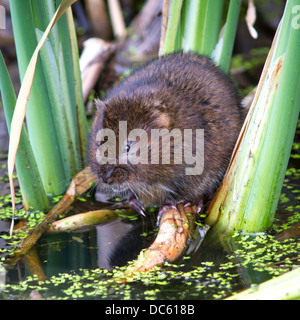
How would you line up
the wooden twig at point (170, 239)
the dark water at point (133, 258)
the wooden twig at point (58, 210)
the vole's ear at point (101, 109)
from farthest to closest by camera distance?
1. the vole's ear at point (101, 109)
2. the wooden twig at point (58, 210)
3. the wooden twig at point (170, 239)
4. the dark water at point (133, 258)

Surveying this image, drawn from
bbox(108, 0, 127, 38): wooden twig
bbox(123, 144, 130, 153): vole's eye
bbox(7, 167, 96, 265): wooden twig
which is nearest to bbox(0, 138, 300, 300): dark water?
bbox(7, 167, 96, 265): wooden twig

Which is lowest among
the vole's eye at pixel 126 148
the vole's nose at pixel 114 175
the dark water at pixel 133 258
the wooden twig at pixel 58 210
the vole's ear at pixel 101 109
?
the dark water at pixel 133 258

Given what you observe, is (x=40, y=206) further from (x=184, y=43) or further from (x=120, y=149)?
(x=184, y=43)

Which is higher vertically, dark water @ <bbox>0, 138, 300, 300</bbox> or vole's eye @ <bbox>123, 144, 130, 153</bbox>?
vole's eye @ <bbox>123, 144, 130, 153</bbox>

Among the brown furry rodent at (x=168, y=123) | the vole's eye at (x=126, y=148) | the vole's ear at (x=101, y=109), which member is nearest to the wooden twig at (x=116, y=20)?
the brown furry rodent at (x=168, y=123)

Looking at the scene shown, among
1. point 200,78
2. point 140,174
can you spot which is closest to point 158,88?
point 200,78

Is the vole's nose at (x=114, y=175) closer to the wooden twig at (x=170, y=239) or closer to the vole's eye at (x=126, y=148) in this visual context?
the vole's eye at (x=126, y=148)

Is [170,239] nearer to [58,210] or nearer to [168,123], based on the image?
[168,123]

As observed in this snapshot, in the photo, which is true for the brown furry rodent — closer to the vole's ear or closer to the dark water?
the vole's ear
